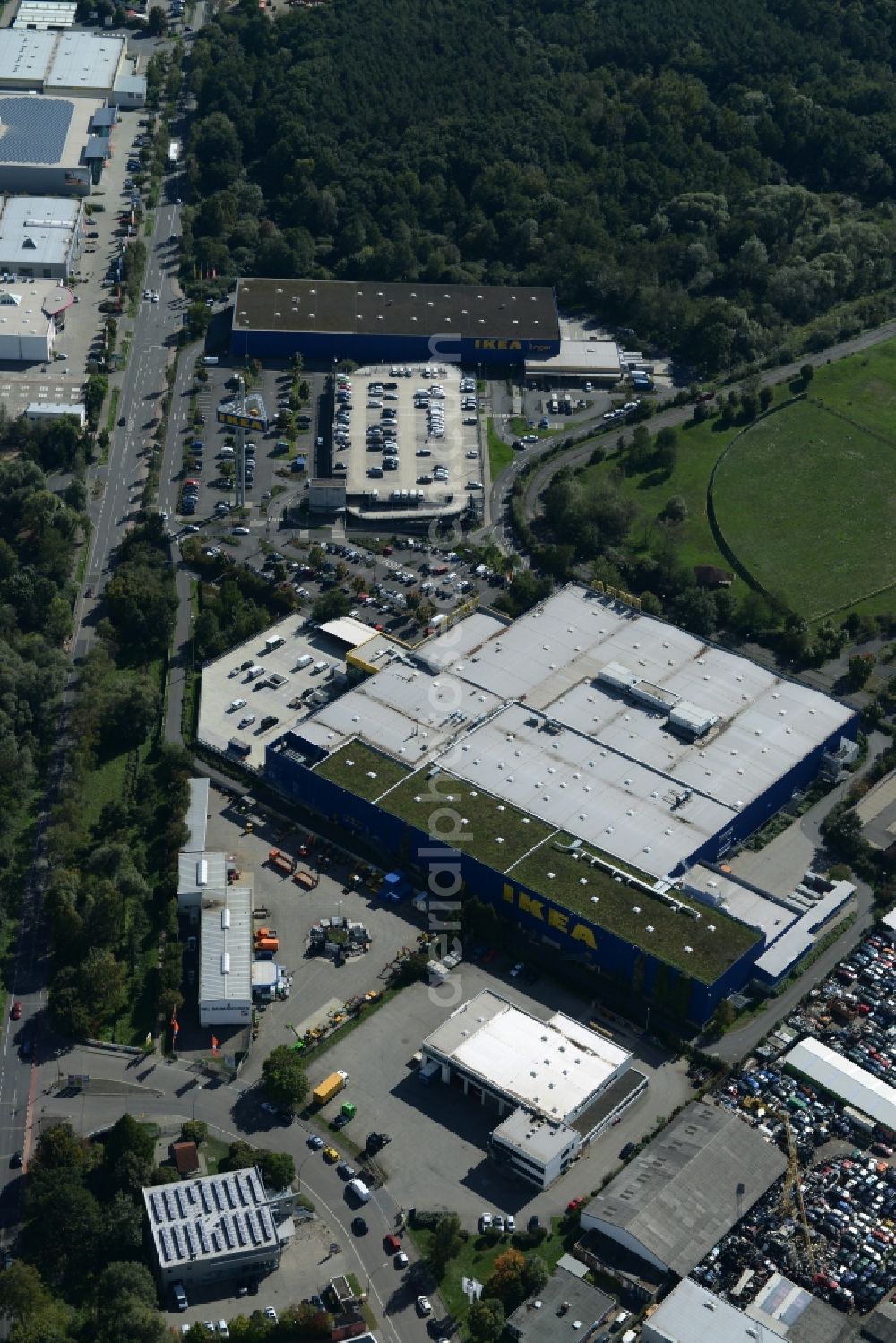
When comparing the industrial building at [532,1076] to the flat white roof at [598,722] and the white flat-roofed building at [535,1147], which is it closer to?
the white flat-roofed building at [535,1147]

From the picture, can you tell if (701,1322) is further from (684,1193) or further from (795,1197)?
(795,1197)

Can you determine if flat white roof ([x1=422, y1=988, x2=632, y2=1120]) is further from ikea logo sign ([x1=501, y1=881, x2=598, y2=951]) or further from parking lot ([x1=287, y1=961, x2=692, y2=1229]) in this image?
ikea logo sign ([x1=501, y1=881, x2=598, y2=951])

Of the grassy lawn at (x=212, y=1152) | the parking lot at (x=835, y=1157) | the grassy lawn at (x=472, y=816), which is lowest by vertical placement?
the grassy lawn at (x=212, y=1152)

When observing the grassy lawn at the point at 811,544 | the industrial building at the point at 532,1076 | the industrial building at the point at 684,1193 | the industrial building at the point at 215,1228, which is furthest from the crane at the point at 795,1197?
the grassy lawn at the point at 811,544

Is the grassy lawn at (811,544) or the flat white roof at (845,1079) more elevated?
the grassy lawn at (811,544)

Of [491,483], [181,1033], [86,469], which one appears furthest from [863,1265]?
[86,469]

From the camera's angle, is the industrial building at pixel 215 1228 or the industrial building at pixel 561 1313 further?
the industrial building at pixel 215 1228

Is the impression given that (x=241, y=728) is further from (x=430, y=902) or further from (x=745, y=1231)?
Result: (x=745, y=1231)

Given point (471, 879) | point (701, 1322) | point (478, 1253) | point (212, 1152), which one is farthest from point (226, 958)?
point (701, 1322)
